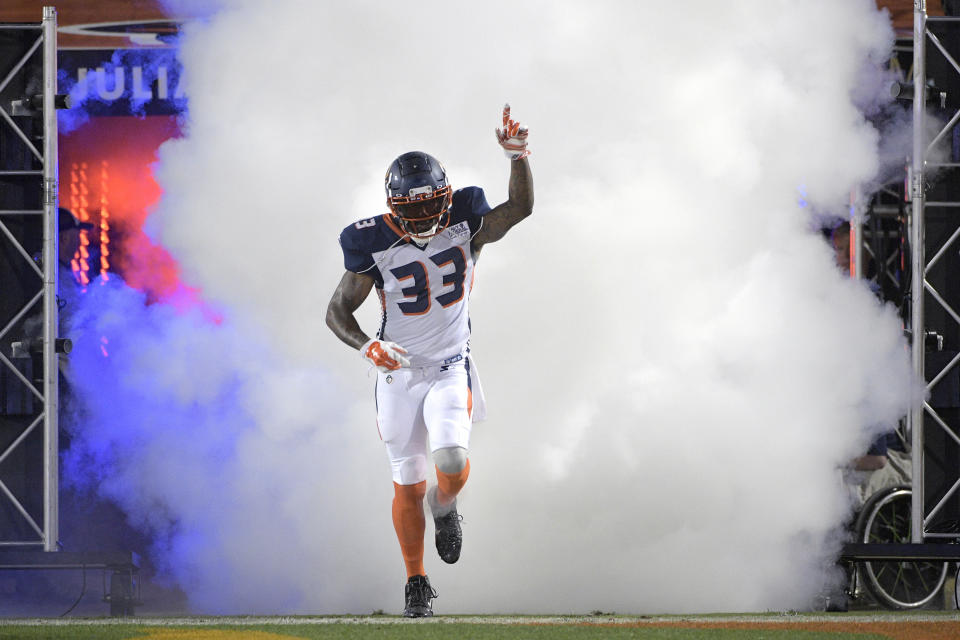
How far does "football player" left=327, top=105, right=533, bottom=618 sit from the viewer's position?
532 centimetres

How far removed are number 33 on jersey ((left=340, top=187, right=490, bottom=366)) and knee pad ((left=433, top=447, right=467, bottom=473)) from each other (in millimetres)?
419

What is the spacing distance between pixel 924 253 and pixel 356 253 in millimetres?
2803

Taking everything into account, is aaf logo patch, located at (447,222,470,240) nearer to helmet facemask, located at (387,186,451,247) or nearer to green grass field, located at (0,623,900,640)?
helmet facemask, located at (387,186,451,247)

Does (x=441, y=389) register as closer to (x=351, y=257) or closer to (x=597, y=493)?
(x=351, y=257)

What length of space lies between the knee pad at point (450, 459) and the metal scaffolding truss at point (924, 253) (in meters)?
2.25

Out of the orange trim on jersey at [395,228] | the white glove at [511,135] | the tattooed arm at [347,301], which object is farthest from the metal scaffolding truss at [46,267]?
the white glove at [511,135]

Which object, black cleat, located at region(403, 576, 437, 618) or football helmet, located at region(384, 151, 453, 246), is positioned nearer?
football helmet, located at region(384, 151, 453, 246)

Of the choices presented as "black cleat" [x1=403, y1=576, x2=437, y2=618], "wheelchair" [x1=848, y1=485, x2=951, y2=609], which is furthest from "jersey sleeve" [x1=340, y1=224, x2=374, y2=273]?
"wheelchair" [x1=848, y1=485, x2=951, y2=609]

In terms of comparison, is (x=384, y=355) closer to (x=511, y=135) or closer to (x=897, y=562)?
(x=511, y=135)

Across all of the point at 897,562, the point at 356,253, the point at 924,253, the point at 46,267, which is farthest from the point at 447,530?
the point at 924,253

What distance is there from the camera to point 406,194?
524 cm

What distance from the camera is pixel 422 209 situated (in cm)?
526

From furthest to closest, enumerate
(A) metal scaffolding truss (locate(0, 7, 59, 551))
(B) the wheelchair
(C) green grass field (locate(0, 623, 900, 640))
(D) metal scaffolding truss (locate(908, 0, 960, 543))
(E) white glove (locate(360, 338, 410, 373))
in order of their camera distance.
→ (B) the wheelchair → (A) metal scaffolding truss (locate(0, 7, 59, 551)) → (D) metal scaffolding truss (locate(908, 0, 960, 543)) → (E) white glove (locate(360, 338, 410, 373)) → (C) green grass field (locate(0, 623, 900, 640))

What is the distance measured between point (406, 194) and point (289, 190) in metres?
1.27
